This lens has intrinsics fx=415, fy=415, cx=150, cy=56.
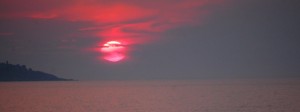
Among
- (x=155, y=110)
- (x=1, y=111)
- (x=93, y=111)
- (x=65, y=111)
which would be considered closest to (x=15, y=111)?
(x=1, y=111)

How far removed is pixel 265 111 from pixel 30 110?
35.2 metres

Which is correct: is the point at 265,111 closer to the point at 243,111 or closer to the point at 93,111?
the point at 243,111

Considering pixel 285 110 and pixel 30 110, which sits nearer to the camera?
pixel 285 110

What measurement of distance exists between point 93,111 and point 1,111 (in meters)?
13.9

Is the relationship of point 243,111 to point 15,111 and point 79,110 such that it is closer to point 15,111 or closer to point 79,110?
point 79,110

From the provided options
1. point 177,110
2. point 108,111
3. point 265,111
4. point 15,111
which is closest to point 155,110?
point 177,110

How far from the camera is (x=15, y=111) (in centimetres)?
6244

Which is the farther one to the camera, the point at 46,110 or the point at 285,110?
the point at 46,110

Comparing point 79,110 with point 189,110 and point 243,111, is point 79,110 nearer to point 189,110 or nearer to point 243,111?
point 189,110

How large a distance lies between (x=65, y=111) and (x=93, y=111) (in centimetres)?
415

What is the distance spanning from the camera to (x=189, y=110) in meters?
62.1

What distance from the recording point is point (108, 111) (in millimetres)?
60500

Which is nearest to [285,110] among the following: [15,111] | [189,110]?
[189,110]

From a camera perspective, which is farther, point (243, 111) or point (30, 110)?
point (30, 110)
